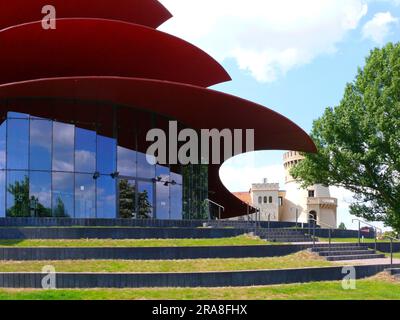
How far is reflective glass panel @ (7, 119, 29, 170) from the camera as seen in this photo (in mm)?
21964

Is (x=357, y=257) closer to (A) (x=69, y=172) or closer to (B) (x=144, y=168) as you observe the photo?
(B) (x=144, y=168)

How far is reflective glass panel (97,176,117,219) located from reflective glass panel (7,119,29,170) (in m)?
3.29

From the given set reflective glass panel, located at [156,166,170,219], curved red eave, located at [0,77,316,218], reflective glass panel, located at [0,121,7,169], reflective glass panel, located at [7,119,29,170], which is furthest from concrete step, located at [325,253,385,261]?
reflective glass panel, located at [0,121,7,169]

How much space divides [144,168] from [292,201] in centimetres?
6025

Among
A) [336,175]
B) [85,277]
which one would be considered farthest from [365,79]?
[85,277]

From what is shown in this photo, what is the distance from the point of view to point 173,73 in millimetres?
26891

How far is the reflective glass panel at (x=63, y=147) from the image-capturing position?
22.5 meters

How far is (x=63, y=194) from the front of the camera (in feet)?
73.6

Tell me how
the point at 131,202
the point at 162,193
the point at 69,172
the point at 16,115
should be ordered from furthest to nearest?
the point at 162,193, the point at 131,202, the point at 69,172, the point at 16,115

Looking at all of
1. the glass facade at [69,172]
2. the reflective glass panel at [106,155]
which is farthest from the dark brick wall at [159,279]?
the reflective glass panel at [106,155]

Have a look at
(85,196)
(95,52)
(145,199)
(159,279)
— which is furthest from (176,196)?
(159,279)

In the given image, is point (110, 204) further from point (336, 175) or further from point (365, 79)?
point (365, 79)
